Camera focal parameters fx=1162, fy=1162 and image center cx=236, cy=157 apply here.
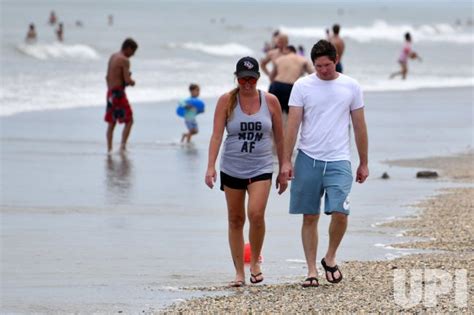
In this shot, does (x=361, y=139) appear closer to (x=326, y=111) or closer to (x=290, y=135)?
(x=326, y=111)

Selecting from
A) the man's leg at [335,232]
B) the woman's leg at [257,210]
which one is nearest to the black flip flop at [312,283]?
the man's leg at [335,232]

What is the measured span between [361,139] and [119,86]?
27.8ft

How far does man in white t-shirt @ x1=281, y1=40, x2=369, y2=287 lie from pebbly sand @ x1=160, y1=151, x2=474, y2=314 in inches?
10.8

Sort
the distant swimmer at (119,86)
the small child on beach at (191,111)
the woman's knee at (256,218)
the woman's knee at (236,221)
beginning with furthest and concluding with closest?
the small child on beach at (191,111)
the distant swimmer at (119,86)
the woman's knee at (236,221)
the woman's knee at (256,218)

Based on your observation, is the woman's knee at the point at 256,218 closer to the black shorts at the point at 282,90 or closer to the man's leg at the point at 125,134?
the black shorts at the point at 282,90

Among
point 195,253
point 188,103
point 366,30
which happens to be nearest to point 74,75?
point 188,103

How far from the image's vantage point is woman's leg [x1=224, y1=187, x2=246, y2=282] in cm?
753

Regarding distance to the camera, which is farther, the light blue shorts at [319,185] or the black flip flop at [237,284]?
the black flip flop at [237,284]

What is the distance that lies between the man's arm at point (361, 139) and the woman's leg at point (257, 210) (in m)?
0.59

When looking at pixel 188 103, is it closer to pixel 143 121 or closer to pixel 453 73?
pixel 143 121

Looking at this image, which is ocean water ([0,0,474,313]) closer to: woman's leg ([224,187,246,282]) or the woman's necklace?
woman's leg ([224,187,246,282])

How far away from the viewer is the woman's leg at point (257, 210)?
7445 millimetres

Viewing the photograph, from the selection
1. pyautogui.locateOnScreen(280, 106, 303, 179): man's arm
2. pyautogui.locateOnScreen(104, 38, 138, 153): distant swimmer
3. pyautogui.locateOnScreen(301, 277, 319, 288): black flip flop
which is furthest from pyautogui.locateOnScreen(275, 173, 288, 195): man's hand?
pyautogui.locateOnScreen(104, 38, 138, 153): distant swimmer

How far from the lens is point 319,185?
289 inches
